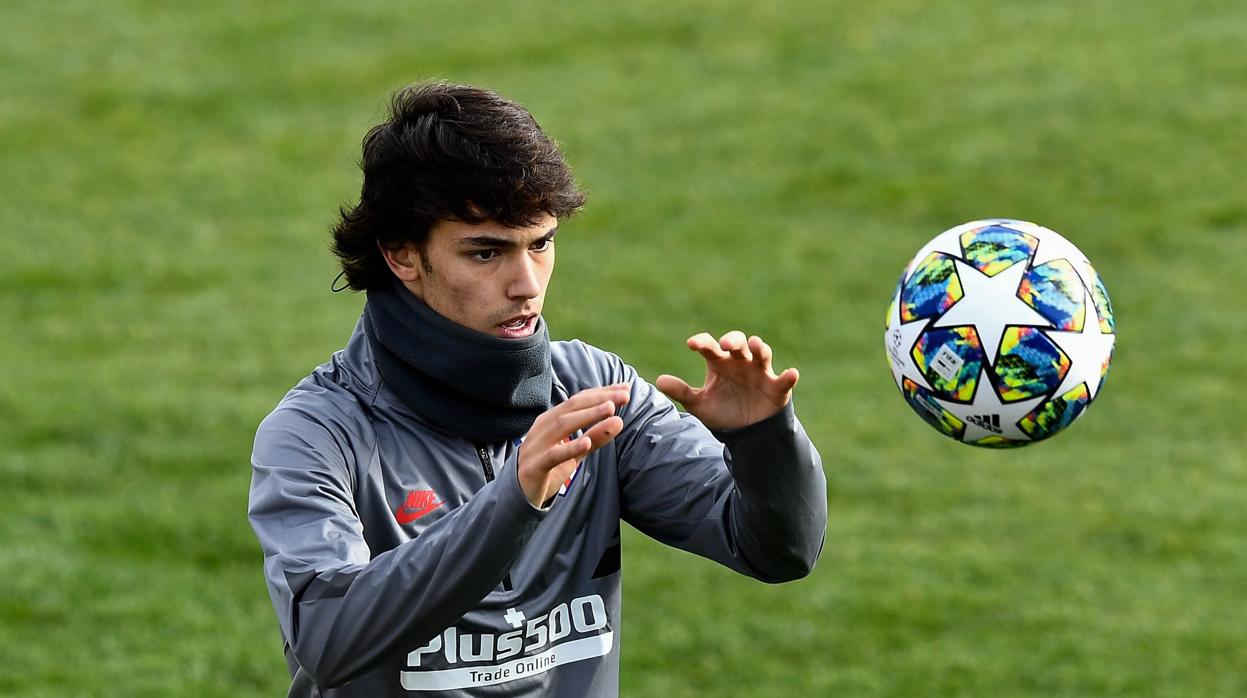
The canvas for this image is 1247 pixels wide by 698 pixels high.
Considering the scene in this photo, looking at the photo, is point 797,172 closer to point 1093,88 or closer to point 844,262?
point 844,262

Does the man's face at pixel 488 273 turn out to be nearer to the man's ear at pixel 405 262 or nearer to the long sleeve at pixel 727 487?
the man's ear at pixel 405 262

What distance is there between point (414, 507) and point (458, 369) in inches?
13.8

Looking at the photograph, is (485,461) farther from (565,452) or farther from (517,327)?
(565,452)

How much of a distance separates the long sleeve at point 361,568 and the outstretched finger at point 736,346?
0.67 metres

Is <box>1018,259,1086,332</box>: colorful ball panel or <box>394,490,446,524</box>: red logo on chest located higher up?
<box>1018,259,1086,332</box>: colorful ball panel

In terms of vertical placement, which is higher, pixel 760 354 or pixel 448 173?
pixel 448 173

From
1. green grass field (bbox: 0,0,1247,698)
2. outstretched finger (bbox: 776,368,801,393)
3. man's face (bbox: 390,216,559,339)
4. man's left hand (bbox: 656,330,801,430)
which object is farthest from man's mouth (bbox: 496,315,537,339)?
green grass field (bbox: 0,0,1247,698)

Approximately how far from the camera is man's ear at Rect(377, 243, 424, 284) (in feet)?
14.8

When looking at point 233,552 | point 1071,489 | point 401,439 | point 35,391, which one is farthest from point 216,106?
point 401,439

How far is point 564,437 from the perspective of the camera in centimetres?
378

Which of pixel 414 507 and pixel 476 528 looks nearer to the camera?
pixel 476 528

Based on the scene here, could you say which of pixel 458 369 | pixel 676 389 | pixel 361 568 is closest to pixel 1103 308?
pixel 676 389

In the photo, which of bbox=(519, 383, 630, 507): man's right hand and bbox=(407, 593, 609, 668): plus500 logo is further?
bbox=(407, 593, 609, 668): plus500 logo

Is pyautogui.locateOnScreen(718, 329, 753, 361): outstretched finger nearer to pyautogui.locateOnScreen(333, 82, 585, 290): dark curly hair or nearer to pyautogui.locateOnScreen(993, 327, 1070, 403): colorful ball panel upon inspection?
pyautogui.locateOnScreen(333, 82, 585, 290): dark curly hair
